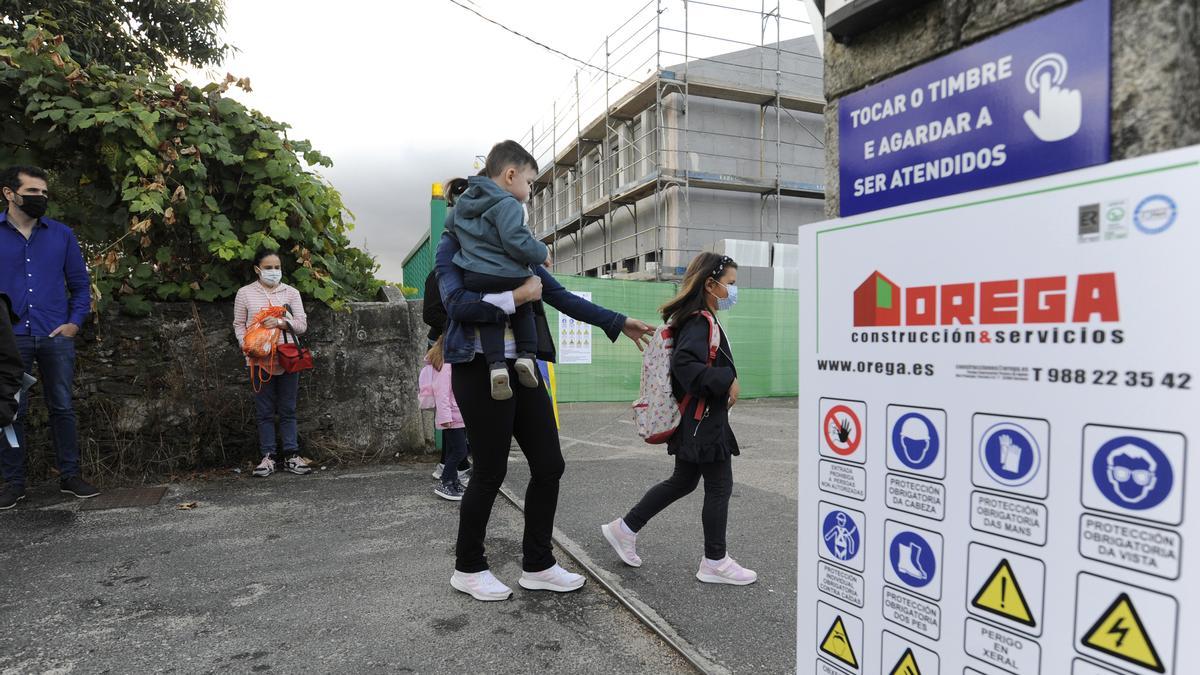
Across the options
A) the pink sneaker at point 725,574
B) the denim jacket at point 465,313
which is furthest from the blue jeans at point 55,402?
the pink sneaker at point 725,574

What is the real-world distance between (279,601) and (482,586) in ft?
2.92

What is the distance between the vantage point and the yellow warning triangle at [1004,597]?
3.47 feet

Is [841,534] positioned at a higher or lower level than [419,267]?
lower

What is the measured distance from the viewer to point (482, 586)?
2861 millimetres

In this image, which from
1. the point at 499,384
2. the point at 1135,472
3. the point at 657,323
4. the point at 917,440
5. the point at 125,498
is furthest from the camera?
the point at 657,323

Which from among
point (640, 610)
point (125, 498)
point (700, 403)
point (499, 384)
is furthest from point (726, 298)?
point (125, 498)

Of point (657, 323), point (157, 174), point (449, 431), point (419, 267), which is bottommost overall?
point (449, 431)

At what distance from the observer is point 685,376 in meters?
3.02

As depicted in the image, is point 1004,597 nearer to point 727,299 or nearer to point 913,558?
point 913,558

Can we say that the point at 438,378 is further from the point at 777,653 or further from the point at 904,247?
the point at 904,247

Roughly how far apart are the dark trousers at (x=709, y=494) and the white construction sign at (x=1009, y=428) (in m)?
1.68

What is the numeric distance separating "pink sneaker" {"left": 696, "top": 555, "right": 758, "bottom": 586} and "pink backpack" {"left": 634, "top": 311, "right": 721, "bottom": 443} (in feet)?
2.06

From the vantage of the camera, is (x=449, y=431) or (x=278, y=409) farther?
(x=278, y=409)

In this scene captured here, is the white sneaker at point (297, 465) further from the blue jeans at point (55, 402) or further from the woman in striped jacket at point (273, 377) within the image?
the blue jeans at point (55, 402)
